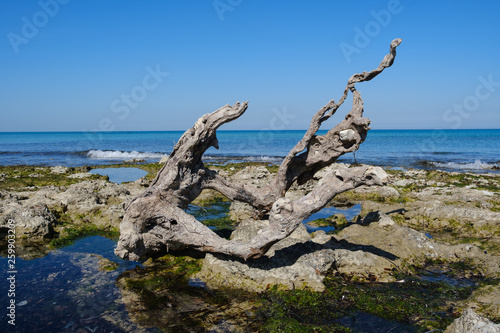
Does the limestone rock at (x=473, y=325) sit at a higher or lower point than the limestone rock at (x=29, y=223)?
higher

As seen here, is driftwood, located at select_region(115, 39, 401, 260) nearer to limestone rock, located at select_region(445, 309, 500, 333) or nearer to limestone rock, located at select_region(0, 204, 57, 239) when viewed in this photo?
limestone rock, located at select_region(445, 309, 500, 333)

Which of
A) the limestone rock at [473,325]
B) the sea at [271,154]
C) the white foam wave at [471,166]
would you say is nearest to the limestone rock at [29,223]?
the sea at [271,154]

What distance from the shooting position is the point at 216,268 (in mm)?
7258

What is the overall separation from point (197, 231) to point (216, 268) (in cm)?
94

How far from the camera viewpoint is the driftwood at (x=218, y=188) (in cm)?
673

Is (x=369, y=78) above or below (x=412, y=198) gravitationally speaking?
above

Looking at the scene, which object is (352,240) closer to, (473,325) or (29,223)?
(473,325)

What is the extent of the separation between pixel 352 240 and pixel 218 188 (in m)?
3.75

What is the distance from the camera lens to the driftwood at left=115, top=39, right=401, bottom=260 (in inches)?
265

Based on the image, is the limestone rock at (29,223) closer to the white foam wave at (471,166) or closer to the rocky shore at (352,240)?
the rocky shore at (352,240)

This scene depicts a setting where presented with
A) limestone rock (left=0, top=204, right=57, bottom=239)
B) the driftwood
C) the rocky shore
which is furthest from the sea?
limestone rock (left=0, top=204, right=57, bottom=239)

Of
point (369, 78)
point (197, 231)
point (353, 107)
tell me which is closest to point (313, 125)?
point (353, 107)

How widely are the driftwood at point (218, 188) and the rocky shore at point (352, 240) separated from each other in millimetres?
718

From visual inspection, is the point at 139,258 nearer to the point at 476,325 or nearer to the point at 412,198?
the point at 476,325
